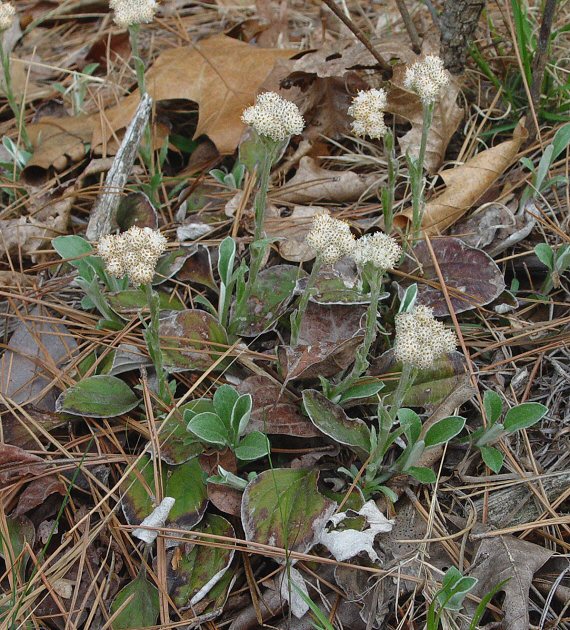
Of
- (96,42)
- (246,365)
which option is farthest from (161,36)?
(246,365)

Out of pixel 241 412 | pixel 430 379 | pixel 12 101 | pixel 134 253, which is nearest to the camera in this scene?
pixel 134 253

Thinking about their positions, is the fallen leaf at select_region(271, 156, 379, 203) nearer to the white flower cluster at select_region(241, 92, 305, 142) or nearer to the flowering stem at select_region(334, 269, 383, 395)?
the white flower cluster at select_region(241, 92, 305, 142)

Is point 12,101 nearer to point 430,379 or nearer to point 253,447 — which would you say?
point 253,447

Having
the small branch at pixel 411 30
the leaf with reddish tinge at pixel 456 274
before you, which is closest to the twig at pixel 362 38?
the small branch at pixel 411 30

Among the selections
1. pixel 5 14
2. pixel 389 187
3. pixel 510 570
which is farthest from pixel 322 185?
pixel 510 570

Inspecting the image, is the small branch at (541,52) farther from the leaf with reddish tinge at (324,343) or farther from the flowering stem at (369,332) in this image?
the flowering stem at (369,332)

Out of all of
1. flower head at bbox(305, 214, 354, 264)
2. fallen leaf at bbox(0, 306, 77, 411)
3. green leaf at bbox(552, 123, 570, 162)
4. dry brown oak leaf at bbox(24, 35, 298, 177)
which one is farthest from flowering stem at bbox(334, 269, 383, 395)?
dry brown oak leaf at bbox(24, 35, 298, 177)
